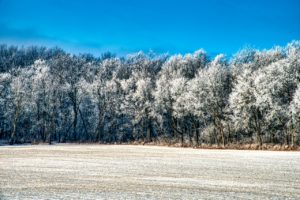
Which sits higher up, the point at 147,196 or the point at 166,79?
the point at 166,79

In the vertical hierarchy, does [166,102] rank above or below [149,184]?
above

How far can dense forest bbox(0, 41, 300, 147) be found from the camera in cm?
8206

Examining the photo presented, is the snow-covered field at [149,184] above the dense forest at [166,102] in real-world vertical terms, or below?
below

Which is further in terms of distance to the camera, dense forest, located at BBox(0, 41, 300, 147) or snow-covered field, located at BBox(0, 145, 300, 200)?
dense forest, located at BBox(0, 41, 300, 147)

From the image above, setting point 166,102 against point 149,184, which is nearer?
point 149,184

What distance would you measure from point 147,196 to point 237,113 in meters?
67.9

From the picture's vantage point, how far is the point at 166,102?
102625mm

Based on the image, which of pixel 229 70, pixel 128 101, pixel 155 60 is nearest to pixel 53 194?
pixel 229 70

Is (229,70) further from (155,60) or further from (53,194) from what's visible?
(53,194)

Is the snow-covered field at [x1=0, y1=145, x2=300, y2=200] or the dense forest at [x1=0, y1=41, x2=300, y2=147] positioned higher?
the dense forest at [x1=0, y1=41, x2=300, y2=147]

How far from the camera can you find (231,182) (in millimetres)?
26031

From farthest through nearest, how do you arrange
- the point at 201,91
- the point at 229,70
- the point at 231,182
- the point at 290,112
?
the point at 229,70, the point at 201,91, the point at 290,112, the point at 231,182

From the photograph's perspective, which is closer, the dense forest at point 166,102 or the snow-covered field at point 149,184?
the snow-covered field at point 149,184

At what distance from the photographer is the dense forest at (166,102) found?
8206 cm
